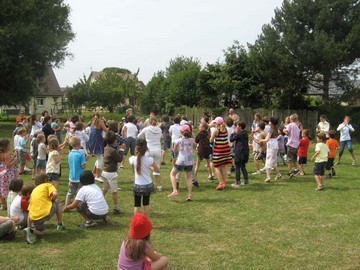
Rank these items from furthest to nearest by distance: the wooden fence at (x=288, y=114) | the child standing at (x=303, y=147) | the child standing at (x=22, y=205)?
the wooden fence at (x=288, y=114)
the child standing at (x=303, y=147)
the child standing at (x=22, y=205)

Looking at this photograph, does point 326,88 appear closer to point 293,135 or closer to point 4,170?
point 293,135

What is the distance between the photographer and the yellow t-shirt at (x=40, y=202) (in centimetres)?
680

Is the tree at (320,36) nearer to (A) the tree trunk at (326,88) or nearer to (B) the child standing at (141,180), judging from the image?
(A) the tree trunk at (326,88)

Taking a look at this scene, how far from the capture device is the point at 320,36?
21.9 m

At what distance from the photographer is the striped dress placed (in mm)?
10531

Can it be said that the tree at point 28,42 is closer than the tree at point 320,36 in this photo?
No

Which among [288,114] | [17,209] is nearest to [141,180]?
[17,209]

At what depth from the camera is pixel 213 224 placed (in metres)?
7.58

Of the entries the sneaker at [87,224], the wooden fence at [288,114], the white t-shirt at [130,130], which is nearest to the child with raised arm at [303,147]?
the white t-shirt at [130,130]

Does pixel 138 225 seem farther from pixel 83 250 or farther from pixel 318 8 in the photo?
pixel 318 8

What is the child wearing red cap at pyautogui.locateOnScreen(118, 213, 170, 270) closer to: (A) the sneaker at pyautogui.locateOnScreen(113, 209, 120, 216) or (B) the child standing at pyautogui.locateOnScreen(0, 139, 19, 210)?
(A) the sneaker at pyautogui.locateOnScreen(113, 209, 120, 216)

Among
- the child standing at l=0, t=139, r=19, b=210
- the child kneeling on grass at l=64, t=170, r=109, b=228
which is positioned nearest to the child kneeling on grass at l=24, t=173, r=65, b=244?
the child kneeling on grass at l=64, t=170, r=109, b=228

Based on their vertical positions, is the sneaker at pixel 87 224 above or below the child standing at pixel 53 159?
below

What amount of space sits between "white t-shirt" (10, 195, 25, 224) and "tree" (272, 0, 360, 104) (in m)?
19.0
